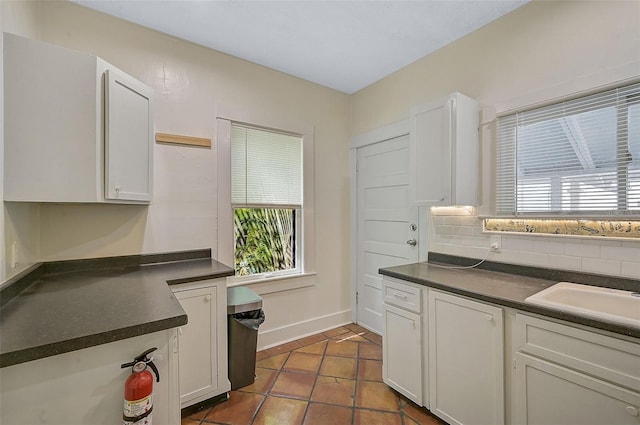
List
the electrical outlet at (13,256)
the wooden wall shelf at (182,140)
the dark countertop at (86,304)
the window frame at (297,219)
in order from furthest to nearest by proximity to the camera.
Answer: the window frame at (297,219), the wooden wall shelf at (182,140), the electrical outlet at (13,256), the dark countertop at (86,304)

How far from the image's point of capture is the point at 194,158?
2447 millimetres

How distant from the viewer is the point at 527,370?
4.63 ft

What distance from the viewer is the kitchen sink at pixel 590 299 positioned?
1.40 meters

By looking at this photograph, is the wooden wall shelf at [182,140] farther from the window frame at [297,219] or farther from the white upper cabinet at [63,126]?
the white upper cabinet at [63,126]

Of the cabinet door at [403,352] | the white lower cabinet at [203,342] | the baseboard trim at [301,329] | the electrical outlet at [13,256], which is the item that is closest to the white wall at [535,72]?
the cabinet door at [403,352]

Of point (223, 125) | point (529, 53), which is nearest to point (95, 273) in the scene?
point (223, 125)

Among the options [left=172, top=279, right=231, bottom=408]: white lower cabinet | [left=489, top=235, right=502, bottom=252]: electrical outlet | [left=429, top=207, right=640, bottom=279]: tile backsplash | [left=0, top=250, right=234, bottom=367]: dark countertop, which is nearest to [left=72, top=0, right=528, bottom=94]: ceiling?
[left=429, top=207, right=640, bottom=279]: tile backsplash

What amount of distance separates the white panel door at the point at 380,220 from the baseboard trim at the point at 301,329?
0.22 m

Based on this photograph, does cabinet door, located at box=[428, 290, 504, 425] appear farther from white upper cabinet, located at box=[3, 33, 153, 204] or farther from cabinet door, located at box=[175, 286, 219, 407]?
white upper cabinet, located at box=[3, 33, 153, 204]

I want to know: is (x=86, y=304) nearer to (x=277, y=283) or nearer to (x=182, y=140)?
(x=182, y=140)

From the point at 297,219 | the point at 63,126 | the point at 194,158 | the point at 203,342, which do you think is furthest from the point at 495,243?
the point at 63,126

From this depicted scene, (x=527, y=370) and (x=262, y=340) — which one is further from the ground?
(x=527, y=370)

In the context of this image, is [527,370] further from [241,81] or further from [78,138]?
[241,81]

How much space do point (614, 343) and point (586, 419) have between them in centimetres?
36
